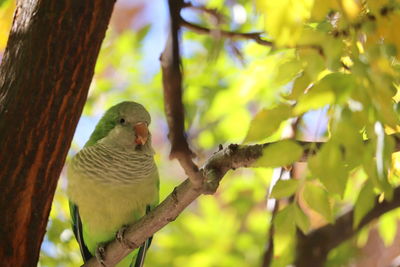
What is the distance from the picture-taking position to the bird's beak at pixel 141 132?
8.19ft

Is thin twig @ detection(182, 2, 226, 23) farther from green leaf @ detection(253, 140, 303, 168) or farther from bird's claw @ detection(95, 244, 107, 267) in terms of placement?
bird's claw @ detection(95, 244, 107, 267)

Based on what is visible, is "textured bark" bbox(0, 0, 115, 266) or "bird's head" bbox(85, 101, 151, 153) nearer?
"textured bark" bbox(0, 0, 115, 266)

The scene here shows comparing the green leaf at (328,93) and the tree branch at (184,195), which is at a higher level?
the tree branch at (184,195)

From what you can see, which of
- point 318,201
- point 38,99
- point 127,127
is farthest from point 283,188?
point 127,127

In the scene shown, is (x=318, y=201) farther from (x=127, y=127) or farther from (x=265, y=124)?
(x=127, y=127)

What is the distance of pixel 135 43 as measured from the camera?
2.86 metres

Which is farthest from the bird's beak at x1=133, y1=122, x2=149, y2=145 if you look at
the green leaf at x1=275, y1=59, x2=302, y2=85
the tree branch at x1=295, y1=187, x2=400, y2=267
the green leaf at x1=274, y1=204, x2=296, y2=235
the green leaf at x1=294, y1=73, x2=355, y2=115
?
the green leaf at x1=294, y1=73, x2=355, y2=115

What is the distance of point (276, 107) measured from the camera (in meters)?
1.11

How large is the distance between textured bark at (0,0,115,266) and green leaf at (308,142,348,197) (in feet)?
2.92

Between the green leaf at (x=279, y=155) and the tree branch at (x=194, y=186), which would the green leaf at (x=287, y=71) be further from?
the tree branch at (x=194, y=186)

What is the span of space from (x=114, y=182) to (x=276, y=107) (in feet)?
4.53

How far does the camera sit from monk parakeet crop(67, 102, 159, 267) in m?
2.36

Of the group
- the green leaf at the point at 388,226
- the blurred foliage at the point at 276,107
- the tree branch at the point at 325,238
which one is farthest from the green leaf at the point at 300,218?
the green leaf at the point at 388,226

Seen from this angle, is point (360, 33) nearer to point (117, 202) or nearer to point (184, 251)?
point (117, 202)
